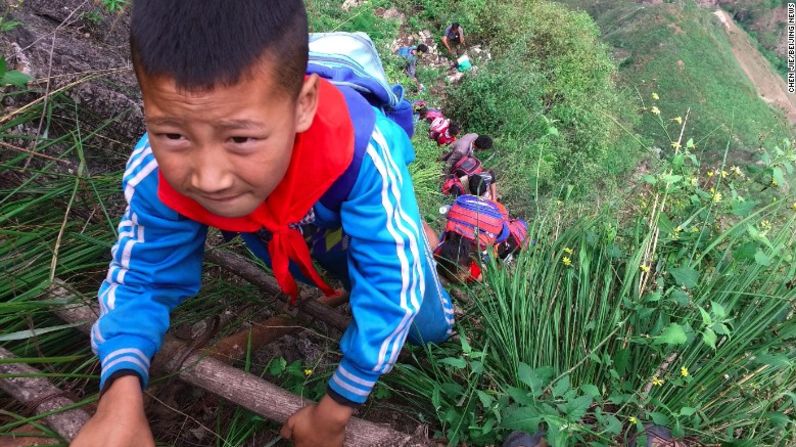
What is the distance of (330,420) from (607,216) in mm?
1512

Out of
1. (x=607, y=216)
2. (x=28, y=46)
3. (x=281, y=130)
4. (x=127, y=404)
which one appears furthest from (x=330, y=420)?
(x=28, y=46)

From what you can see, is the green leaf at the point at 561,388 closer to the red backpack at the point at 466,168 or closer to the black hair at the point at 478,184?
the black hair at the point at 478,184

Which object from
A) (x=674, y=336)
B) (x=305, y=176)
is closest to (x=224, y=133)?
(x=305, y=176)

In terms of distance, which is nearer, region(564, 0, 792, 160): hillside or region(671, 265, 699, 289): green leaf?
region(671, 265, 699, 289): green leaf

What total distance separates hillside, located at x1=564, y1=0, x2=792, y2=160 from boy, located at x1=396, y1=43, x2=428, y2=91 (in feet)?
60.0

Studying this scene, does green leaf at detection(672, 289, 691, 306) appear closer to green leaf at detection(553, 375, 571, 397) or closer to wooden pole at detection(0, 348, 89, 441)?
green leaf at detection(553, 375, 571, 397)

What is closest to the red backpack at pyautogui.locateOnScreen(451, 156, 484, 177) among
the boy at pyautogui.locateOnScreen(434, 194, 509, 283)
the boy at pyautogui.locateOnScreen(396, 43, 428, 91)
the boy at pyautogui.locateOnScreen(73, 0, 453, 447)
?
the boy at pyautogui.locateOnScreen(434, 194, 509, 283)

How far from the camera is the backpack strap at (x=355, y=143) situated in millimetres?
1349

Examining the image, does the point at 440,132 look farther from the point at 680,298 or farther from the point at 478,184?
the point at 680,298

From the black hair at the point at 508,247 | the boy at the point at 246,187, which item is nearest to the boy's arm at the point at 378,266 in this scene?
the boy at the point at 246,187

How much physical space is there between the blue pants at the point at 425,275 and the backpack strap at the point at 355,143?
0.33 m

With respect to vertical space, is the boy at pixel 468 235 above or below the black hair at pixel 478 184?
above

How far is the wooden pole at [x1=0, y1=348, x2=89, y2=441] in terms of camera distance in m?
1.37

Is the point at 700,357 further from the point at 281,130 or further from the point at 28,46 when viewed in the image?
the point at 28,46
